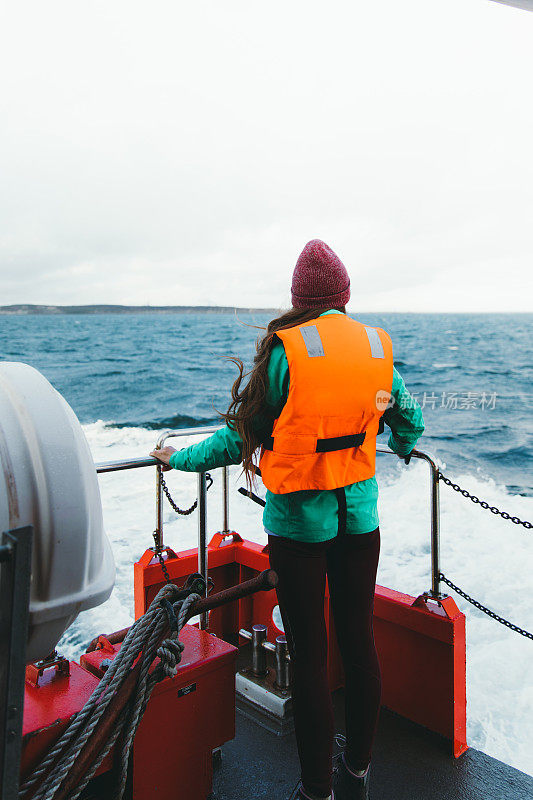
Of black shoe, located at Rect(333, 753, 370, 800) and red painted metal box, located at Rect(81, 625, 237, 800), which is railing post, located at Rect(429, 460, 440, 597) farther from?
red painted metal box, located at Rect(81, 625, 237, 800)

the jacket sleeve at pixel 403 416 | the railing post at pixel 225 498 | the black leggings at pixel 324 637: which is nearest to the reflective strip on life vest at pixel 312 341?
the jacket sleeve at pixel 403 416

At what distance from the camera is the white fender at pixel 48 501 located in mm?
966

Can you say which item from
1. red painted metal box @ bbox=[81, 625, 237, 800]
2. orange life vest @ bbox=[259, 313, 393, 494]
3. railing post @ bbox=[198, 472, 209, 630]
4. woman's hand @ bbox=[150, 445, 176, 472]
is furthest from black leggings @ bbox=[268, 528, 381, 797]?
railing post @ bbox=[198, 472, 209, 630]

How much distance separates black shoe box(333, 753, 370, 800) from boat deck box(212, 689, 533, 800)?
283 millimetres

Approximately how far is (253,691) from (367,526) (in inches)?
49.8

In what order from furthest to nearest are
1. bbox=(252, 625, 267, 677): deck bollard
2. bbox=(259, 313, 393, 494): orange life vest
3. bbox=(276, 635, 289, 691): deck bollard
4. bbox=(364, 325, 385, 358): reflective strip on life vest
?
bbox=(252, 625, 267, 677): deck bollard, bbox=(276, 635, 289, 691): deck bollard, bbox=(364, 325, 385, 358): reflective strip on life vest, bbox=(259, 313, 393, 494): orange life vest

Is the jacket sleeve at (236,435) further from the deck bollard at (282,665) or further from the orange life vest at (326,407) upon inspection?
the deck bollard at (282,665)

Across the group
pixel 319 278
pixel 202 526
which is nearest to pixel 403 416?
pixel 319 278

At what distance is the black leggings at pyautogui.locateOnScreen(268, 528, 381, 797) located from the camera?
5.16ft

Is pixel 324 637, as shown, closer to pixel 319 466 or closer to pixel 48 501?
pixel 319 466

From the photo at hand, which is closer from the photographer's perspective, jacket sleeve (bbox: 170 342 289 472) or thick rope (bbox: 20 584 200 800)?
thick rope (bbox: 20 584 200 800)

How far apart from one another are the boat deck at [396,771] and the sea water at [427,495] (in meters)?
1.00

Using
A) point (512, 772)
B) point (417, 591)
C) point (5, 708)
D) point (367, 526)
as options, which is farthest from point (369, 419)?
point (417, 591)

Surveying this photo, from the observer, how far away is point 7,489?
3.12 feet
